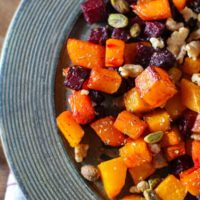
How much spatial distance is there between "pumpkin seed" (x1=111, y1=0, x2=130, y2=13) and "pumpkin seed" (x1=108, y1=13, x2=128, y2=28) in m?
0.02

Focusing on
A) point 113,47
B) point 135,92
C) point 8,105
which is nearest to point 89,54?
point 113,47

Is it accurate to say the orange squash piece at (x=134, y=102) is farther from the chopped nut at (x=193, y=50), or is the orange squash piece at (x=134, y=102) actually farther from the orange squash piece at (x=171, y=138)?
the chopped nut at (x=193, y=50)

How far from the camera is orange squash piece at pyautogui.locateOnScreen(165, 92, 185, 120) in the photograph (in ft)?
4.93

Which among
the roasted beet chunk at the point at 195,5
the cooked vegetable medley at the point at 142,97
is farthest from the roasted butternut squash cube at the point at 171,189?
the roasted beet chunk at the point at 195,5

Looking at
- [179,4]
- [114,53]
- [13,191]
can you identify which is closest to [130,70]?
[114,53]

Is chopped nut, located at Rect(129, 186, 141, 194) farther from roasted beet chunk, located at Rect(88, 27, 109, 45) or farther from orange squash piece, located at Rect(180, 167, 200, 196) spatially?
roasted beet chunk, located at Rect(88, 27, 109, 45)

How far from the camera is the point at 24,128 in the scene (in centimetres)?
158

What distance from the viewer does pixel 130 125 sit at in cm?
148

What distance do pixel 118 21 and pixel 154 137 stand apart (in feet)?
1.32

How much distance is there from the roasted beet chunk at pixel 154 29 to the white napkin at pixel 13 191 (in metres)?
0.68


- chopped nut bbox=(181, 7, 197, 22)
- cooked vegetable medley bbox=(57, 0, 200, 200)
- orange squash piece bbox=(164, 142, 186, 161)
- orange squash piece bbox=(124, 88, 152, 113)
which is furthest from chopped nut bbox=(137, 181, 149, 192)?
chopped nut bbox=(181, 7, 197, 22)

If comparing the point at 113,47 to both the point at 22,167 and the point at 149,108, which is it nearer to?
the point at 149,108

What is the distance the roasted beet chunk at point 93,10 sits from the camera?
159 cm

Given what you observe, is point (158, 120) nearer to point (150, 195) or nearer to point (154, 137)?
point (154, 137)
